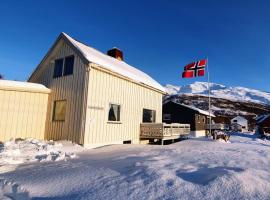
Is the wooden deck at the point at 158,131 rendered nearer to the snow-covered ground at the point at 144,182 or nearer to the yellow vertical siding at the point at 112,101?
the yellow vertical siding at the point at 112,101

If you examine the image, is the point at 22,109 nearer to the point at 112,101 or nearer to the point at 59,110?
the point at 59,110

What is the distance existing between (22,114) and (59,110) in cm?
206

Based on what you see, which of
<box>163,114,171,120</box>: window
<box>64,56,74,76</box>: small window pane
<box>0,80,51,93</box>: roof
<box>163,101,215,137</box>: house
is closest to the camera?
<box>0,80,51,93</box>: roof

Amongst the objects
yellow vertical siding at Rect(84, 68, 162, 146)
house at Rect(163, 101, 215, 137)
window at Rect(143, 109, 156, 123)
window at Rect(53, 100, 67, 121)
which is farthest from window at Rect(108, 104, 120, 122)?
house at Rect(163, 101, 215, 137)

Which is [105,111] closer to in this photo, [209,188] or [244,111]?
[209,188]

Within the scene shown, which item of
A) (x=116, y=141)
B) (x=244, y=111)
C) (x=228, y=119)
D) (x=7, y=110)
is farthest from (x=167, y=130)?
(x=244, y=111)

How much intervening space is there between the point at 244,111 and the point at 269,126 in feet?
186

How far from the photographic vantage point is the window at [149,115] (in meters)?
18.3

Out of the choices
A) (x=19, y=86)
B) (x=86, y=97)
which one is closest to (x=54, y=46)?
(x=19, y=86)

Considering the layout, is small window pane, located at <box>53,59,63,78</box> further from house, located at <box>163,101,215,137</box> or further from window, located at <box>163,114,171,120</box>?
window, located at <box>163,114,171,120</box>

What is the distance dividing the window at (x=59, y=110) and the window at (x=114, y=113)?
2.76 metres

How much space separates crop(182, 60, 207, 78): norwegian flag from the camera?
22.6 metres

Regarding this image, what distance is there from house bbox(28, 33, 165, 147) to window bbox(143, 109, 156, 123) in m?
0.95

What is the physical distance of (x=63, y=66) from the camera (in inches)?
585
